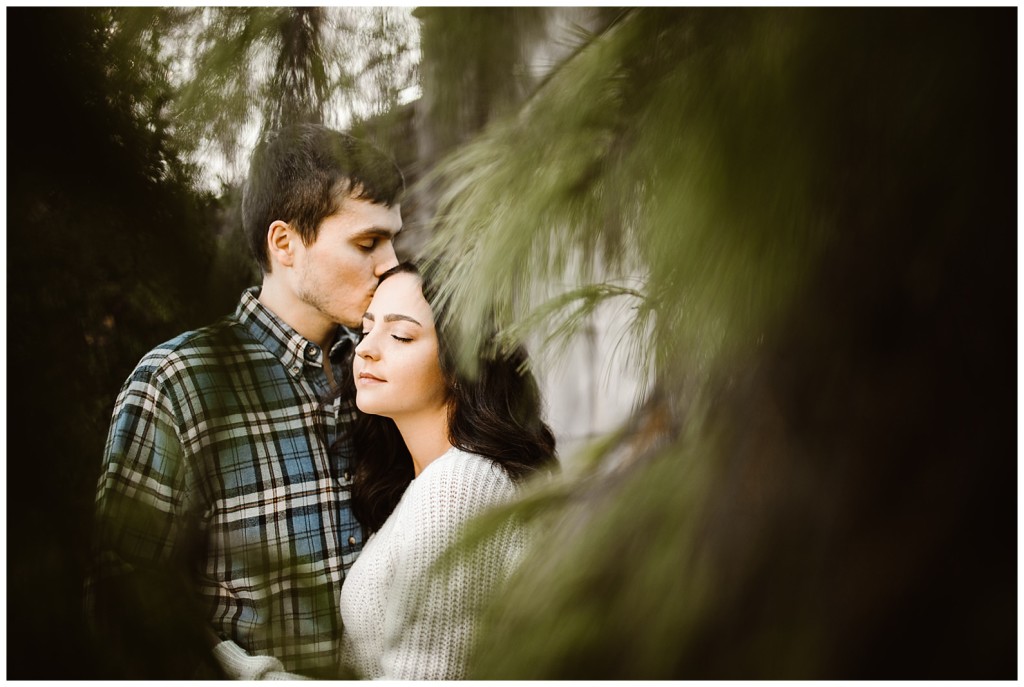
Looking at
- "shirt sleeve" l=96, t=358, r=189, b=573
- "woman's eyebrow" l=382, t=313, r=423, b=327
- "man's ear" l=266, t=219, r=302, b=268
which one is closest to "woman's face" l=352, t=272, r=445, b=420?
"woman's eyebrow" l=382, t=313, r=423, b=327

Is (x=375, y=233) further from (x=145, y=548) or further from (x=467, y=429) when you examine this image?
(x=145, y=548)

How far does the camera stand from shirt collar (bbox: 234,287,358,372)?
38.9 inches

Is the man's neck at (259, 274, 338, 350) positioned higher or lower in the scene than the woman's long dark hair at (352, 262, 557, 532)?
higher

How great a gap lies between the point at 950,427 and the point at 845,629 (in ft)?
0.51

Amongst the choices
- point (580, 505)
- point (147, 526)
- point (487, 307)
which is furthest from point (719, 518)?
point (147, 526)

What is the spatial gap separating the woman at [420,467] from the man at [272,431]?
0.03 metres

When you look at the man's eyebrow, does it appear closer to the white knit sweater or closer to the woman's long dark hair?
the woman's long dark hair

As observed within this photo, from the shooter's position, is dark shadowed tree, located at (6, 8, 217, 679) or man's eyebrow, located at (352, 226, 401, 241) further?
man's eyebrow, located at (352, 226, 401, 241)

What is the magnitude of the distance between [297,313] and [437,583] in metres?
0.38

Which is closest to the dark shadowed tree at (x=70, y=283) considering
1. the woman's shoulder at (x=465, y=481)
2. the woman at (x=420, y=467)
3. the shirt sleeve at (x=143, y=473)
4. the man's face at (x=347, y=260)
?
the shirt sleeve at (x=143, y=473)

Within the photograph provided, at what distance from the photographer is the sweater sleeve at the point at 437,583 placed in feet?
3.05

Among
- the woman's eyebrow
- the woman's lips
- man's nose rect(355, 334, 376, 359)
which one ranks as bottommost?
the woman's lips

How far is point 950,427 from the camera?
0.54 meters

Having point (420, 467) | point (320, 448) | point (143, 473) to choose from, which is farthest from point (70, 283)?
point (420, 467)
